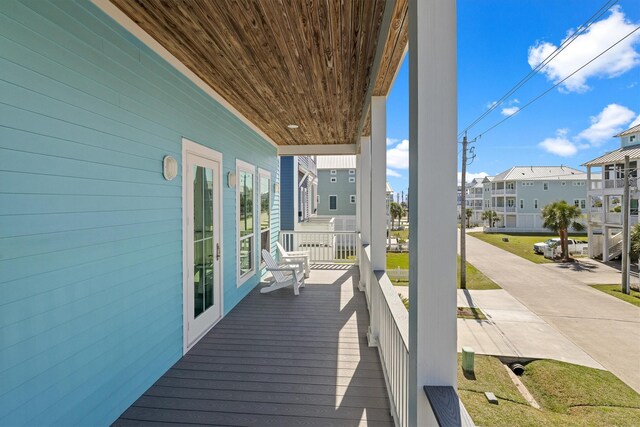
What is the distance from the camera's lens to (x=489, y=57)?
4254mm

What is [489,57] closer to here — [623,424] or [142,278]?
[142,278]

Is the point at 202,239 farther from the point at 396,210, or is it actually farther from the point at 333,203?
the point at 396,210

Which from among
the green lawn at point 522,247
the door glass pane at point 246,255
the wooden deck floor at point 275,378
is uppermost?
the door glass pane at point 246,255

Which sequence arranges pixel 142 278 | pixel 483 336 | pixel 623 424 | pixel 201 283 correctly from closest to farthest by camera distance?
pixel 142 278 < pixel 201 283 < pixel 623 424 < pixel 483 336

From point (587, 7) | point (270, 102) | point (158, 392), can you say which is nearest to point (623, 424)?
point (587, 7)

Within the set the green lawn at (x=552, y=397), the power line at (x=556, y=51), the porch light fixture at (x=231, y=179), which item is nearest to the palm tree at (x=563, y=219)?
the power line at (x=556, y=51)

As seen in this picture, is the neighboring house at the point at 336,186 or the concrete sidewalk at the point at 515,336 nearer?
the concrete sidewalk at the point at 515,336

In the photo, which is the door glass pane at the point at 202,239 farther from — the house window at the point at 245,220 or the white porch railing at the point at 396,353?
the white porch railing at the point at 396,353

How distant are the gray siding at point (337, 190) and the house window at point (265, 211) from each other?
559 inches

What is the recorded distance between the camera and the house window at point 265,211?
6105 mm

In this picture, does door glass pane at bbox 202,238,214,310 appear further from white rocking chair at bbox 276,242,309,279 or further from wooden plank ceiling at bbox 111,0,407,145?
white rocking chair at bbox 276,242,309,279

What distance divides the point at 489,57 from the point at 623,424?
550 centimetres

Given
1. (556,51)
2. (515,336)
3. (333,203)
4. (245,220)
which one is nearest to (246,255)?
(245,220)

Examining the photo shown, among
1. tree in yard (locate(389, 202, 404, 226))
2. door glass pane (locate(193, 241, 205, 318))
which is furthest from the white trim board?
tree in yard (locate(389, 202, 404, 226))
